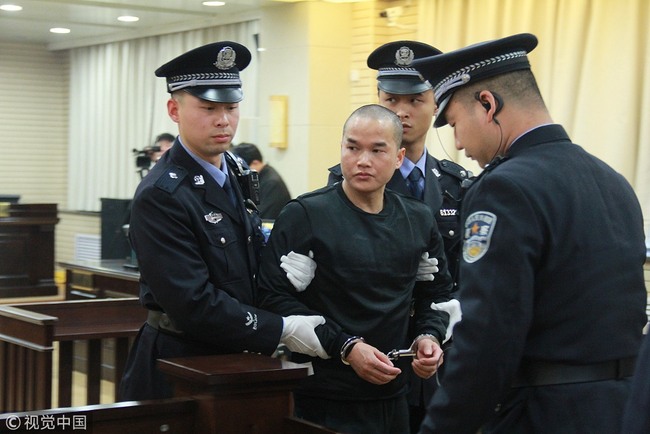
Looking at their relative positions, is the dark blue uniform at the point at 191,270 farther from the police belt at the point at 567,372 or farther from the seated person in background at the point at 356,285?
the police belt at the point at 567,372

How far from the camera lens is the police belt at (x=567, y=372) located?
73.0 inches

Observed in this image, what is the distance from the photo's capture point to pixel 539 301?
1848mm

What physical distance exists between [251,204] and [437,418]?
3.80 feet

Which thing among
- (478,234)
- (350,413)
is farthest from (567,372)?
(350,413)

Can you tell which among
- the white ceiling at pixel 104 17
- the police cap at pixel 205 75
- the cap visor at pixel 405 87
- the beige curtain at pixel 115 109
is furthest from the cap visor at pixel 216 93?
the beige curtain at pixel 115 109

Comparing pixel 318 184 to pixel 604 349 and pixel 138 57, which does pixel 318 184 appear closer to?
pixel 138 57

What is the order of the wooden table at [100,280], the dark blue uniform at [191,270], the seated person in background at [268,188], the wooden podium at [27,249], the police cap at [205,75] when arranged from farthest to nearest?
the wooden podium at [27,249]
the seated person in background at [268,188]
the wooden table at [100,280]
the police cap at [205,75]
the dark blue uniform at [191,270]

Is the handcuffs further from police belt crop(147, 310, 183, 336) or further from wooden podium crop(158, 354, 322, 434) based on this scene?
police belt crop(147, 310, 183, 336)

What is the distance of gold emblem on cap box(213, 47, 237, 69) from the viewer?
279cm

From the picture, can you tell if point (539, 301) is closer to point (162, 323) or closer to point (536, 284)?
point (536, 284)

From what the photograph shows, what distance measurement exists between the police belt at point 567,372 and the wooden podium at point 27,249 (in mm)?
9326

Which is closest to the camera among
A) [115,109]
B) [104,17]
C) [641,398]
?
[641,398]

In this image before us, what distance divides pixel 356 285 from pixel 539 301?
812 millimetres

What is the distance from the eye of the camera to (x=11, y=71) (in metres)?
12.9
